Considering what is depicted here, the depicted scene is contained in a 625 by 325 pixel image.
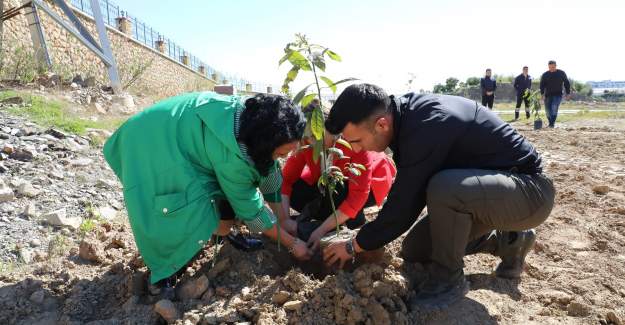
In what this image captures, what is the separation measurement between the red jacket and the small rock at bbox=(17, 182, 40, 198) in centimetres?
187

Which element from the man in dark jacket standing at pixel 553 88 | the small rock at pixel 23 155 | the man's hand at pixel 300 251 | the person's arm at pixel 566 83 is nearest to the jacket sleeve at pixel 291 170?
the man's hand at pixel 300 251

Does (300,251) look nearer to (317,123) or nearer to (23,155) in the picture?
(317,123)

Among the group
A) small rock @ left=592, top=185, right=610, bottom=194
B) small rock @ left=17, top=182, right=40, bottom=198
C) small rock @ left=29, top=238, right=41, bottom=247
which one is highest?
small rock @ left=17, top=182, right=40, bottom=198

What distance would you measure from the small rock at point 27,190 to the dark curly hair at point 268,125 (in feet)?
7.28

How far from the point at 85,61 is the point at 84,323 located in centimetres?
1121

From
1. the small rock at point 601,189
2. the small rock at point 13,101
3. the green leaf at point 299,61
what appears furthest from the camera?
the small rock at point 13,101

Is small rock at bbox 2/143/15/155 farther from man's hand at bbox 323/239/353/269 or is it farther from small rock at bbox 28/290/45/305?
man's hand at bbox 323/239/353/269

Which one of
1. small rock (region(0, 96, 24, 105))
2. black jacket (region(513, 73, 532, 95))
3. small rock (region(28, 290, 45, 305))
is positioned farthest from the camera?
black jacket (region(513, 73, 532, 95))

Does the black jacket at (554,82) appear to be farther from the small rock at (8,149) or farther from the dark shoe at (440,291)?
the small rock at (8,149)

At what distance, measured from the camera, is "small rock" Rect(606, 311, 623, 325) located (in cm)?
191

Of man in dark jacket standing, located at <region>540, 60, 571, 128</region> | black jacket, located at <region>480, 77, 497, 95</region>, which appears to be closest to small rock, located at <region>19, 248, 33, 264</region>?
man in dark jacket standing, located at <region>540, 60, 571, 128</region>

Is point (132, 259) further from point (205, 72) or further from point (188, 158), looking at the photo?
point (205, 72)

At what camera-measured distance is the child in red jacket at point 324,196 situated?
2631 millimetres

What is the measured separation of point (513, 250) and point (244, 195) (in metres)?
1.37
